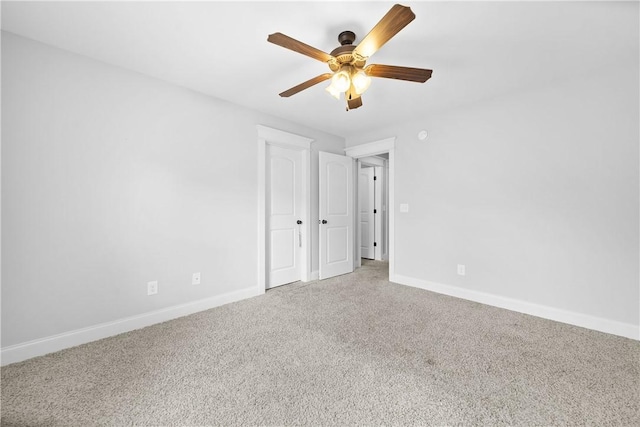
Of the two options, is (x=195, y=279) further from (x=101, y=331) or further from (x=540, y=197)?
(x=540, y=197)

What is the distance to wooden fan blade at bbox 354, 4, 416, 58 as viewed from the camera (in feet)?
4.11

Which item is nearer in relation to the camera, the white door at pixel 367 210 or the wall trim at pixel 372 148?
the wall trim at pixel 372 148

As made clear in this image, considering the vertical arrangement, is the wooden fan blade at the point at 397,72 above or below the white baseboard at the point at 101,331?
above

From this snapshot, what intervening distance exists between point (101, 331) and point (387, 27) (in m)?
3.07

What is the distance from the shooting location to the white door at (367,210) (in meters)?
5.48

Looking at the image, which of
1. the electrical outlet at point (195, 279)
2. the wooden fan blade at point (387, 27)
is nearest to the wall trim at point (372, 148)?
the wooden fan blade at point (387, 27)

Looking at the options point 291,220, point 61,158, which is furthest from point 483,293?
point 61,158

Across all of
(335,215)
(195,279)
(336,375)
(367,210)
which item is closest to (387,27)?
(336,375)

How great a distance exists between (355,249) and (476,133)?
8.74 feet

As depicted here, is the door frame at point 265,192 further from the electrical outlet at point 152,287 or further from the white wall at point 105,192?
the electrical outlet at point 152,287

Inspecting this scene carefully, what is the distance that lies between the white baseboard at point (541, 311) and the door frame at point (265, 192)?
5.30 feet

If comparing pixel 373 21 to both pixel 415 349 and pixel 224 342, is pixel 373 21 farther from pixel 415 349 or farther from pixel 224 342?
pixel 224 342

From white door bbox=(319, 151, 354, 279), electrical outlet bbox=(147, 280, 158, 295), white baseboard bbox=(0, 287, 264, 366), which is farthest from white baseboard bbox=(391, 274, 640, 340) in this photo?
electrical outlet bbox=(147, 280, 158, 295)

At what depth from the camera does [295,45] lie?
1521 mm
